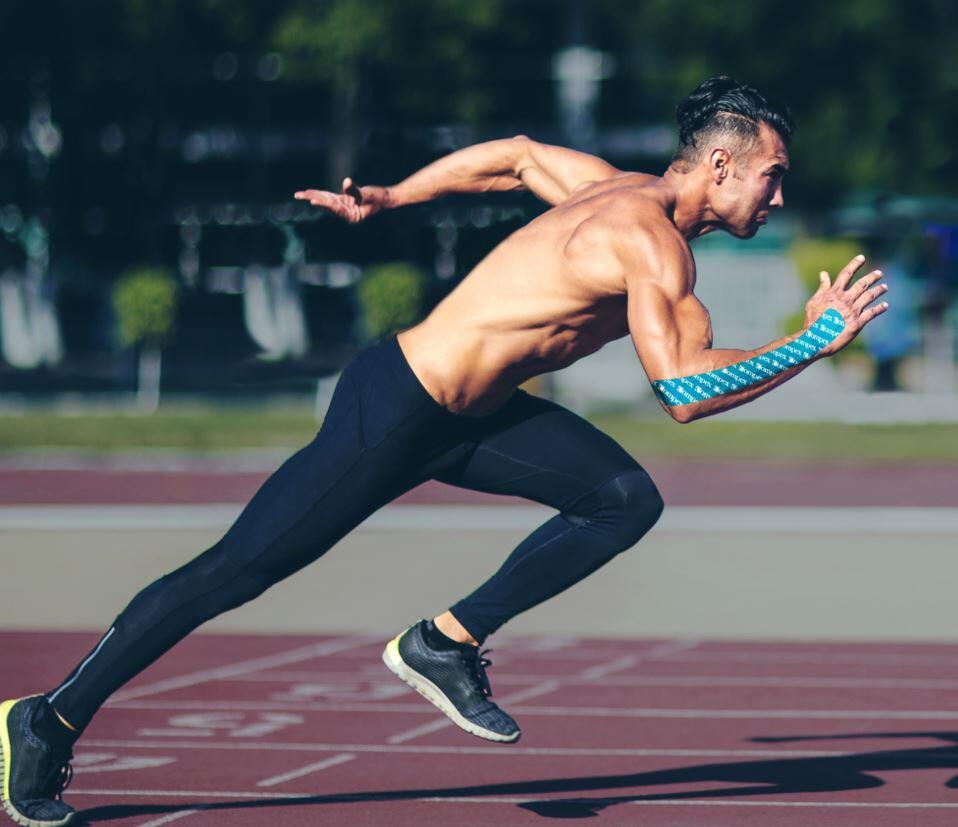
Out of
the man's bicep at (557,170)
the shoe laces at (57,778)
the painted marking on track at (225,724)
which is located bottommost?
the shoe laces at (57,778)

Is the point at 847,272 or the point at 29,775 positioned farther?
the point at 29,775

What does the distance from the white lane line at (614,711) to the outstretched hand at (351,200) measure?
8.38 feet

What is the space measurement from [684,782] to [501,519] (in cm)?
878

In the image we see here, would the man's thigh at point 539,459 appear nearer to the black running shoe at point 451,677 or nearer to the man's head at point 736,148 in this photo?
the black running shoe at point 451,677

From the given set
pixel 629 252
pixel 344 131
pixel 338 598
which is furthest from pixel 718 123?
pixel 344 131

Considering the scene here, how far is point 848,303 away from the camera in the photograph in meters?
5.11

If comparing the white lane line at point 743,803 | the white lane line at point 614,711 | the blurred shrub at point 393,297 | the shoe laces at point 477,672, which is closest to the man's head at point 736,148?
the shoe laces at point 477,672

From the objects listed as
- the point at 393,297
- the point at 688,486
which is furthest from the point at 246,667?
the point at 393,297

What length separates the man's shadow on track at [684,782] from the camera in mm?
5844

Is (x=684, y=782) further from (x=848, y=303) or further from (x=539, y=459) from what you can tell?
(x=848, y=303)

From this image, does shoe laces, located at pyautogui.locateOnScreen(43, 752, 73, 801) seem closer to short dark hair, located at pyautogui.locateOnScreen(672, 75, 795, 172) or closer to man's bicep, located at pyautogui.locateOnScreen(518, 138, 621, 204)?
man's bicep, located at pyautogui.locateOnScreen(518, 138, 621, 204)

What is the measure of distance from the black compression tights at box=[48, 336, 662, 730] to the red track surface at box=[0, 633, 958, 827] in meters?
0.61

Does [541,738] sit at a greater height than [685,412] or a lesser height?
lesser

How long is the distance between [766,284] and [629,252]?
1089 inches
